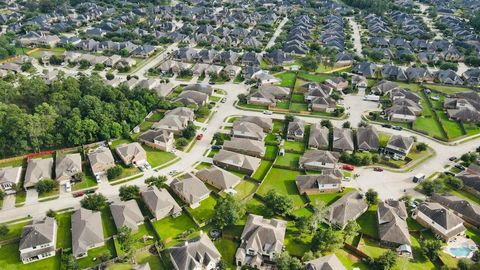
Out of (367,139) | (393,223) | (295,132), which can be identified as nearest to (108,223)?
(295,132)

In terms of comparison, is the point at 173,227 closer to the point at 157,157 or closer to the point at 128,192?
the point at 128,192

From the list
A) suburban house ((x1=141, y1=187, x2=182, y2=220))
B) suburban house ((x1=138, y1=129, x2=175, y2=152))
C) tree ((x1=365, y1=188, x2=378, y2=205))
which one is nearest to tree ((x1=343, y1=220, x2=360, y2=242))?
tree ((x1=365, y1=188, x2=378, y2=205))

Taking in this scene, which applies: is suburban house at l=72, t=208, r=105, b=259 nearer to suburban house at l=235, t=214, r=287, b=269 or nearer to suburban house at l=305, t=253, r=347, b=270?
suburban house at l=235, t=214, r=287, b=269

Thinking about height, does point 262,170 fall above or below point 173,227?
below

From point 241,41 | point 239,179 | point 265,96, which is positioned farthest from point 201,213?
point 241,41

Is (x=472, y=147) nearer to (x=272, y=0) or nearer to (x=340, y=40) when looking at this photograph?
(x=340, y=40)

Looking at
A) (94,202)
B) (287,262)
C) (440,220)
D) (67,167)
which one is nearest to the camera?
(287,262)
